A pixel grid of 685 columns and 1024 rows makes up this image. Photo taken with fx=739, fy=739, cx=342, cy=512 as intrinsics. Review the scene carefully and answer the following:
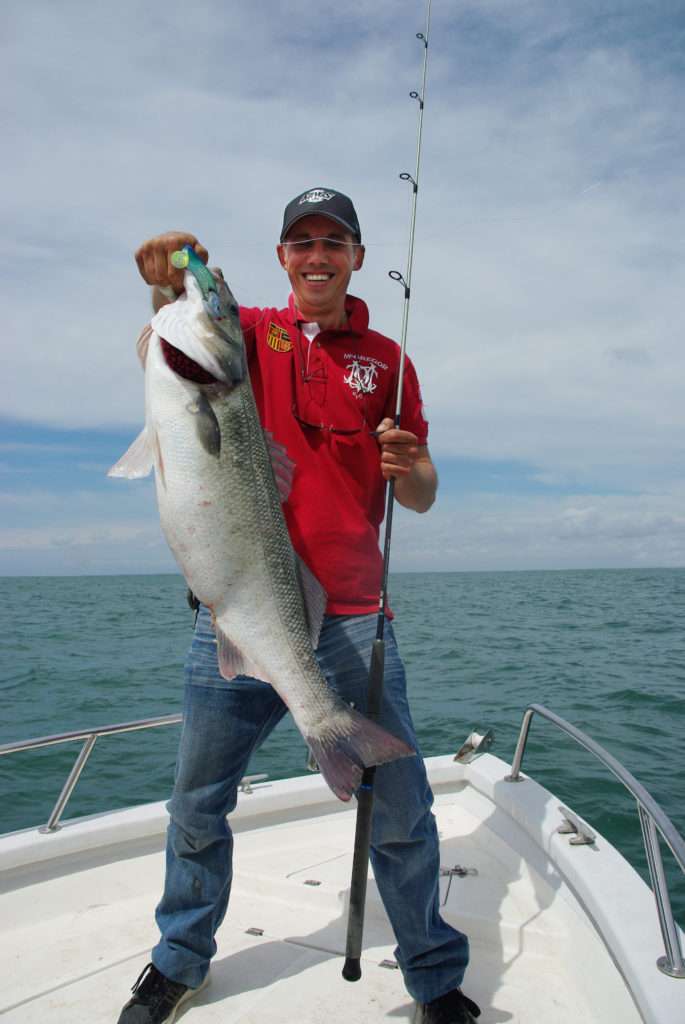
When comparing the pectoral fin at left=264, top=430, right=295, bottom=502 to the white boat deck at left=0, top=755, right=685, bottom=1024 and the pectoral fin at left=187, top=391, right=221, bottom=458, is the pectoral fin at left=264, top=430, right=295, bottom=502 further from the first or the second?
the white boat deck at left=0, top=755, right=685, bottom=1024

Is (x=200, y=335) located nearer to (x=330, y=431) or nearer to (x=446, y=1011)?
(x=330, y=431)

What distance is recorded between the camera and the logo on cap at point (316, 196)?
9.39ft

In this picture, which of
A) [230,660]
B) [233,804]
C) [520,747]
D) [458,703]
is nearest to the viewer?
[230,660]

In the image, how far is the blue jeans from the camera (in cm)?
268

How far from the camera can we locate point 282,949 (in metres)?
3.40

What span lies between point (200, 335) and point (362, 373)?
2.65 ft

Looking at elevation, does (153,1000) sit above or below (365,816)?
below

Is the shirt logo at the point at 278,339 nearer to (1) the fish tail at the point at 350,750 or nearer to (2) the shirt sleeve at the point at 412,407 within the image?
(2) the shirt sleeve at the point at 412,407

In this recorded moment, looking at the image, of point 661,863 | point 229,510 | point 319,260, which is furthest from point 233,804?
point 319,260

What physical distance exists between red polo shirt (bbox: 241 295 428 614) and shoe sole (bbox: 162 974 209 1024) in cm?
163

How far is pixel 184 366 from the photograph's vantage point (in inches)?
93.6

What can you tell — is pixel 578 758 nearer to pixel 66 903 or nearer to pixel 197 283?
pixel 66 903

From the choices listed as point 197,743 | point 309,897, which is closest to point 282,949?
point 309,897

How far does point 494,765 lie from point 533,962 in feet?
5.57
